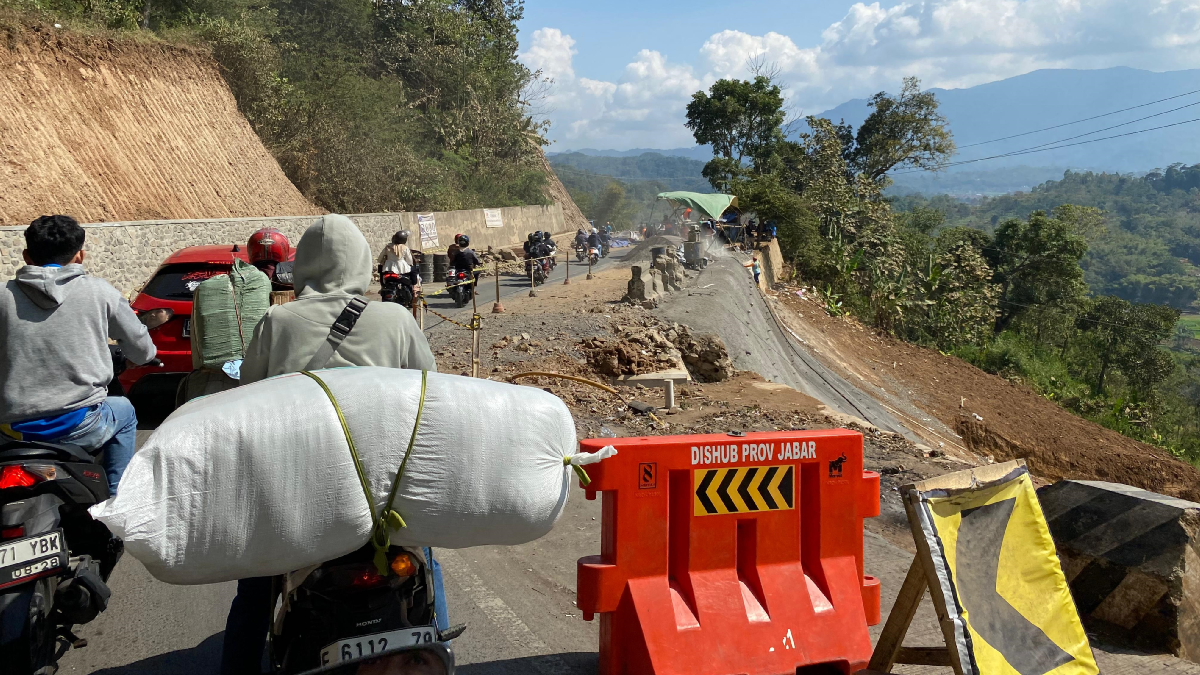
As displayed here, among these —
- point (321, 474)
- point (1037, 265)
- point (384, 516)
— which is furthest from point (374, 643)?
point (1037, 265)

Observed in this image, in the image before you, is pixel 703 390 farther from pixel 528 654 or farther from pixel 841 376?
pixel 841 376

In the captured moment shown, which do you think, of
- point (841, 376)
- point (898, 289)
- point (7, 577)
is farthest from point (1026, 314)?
point (7, 577)

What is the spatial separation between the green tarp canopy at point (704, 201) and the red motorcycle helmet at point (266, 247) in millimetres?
28512

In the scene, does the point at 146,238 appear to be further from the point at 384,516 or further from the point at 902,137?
the point at 902,137

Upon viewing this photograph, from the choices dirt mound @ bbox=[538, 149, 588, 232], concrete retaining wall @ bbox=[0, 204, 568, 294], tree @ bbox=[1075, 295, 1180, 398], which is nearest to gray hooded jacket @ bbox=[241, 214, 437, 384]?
concrete retaining wall @ bbox=[0, 204, 568, 294]

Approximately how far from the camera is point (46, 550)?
11.4 ft

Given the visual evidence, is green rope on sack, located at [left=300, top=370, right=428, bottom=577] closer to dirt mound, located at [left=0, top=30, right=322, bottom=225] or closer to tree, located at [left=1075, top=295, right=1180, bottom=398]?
dirt mound, located at [left=0, top=30, right=322, bottom=225]

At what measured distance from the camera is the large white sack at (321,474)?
8.23ft

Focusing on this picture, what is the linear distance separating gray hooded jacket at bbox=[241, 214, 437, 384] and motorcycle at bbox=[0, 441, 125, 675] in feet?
3.27

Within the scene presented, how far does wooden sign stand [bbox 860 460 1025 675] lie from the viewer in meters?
3.53

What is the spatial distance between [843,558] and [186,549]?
9.26 ft

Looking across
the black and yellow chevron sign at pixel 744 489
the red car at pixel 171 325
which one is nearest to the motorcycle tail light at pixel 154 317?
the black and yellow chevron sign at pixel 744 489

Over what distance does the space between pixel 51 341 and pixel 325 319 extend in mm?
1413

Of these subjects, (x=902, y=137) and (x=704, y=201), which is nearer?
(x=704, y=201)
